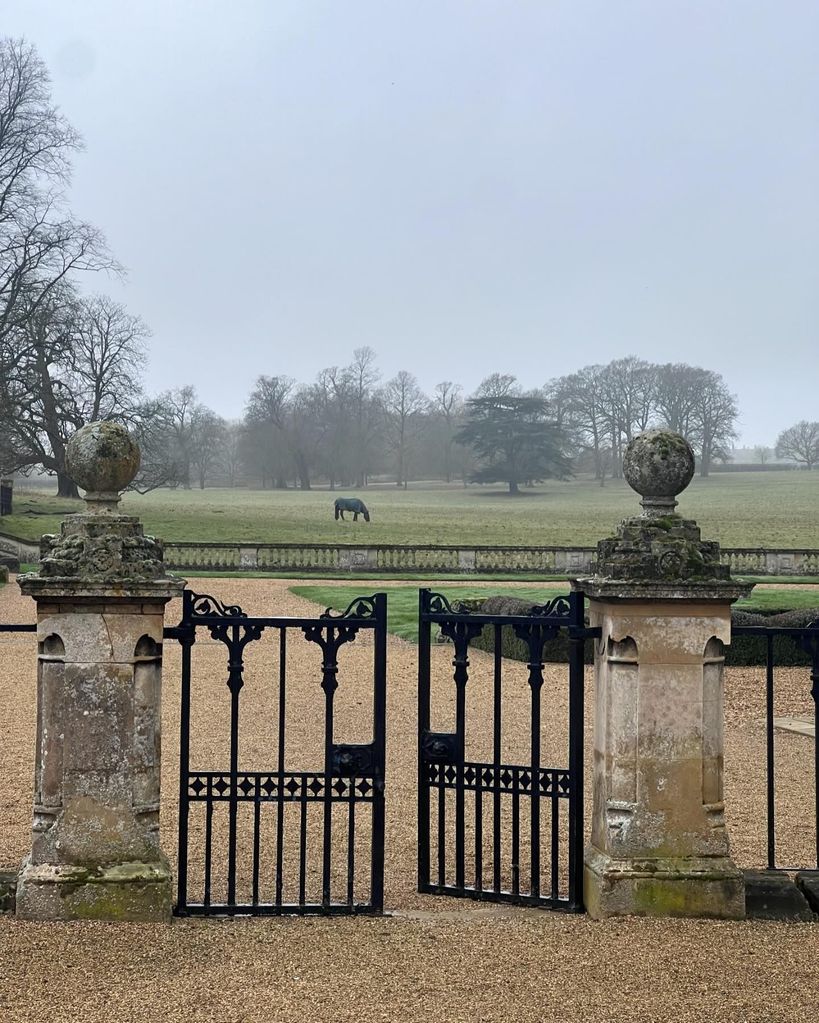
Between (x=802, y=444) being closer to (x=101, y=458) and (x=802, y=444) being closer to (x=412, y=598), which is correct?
(x=412, y=598)

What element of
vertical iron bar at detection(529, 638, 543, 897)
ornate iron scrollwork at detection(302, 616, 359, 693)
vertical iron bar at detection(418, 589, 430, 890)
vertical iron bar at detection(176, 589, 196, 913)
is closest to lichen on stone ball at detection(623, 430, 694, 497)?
vertical iron bar at detection(529, 638, 543, 897)

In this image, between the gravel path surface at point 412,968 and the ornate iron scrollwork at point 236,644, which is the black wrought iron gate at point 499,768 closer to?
the gravel path surface at point 412,968

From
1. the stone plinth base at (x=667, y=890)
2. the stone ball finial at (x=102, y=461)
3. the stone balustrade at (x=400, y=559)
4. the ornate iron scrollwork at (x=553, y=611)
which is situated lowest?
the stone plinth base at (x=667, y=890)

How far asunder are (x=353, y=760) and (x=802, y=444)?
307 feet

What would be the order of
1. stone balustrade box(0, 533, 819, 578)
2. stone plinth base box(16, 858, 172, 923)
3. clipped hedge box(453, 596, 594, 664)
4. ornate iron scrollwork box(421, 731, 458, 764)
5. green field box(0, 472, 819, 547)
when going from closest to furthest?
stone plinth base box(16, 858, 172, 923)
ornate iron scrollwork box(421, 731, 458, 764)
clipped hedge box(453, 596, 594, 664)
stone balustrade box(0, 533, 819, 578)
green field box(0, 472, 819, 547)

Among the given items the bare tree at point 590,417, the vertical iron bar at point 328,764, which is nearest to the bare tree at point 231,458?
the bare tree at point 590,417

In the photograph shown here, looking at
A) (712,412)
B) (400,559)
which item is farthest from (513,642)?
(712,412)

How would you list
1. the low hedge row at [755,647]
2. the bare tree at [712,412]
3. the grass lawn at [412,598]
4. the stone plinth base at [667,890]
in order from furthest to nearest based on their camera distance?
the bare tree at [712,412]
the grass lawn at [412,598]
the low hedge row at [755,647]
the stone plinth base at [667,890]

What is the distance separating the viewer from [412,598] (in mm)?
22141

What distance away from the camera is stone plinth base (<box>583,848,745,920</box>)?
16.1 ft

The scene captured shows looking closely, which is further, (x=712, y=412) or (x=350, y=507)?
(x=712, y=412)

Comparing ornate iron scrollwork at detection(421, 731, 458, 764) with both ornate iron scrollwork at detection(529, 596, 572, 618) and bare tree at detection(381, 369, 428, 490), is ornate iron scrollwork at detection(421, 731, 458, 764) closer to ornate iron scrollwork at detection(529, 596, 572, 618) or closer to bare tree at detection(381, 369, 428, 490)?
ornate iron scrollwork at detection(529, 596, 572, 618)

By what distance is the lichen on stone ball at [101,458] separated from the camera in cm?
491

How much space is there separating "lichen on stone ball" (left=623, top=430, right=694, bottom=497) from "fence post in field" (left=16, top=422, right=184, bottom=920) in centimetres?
213
